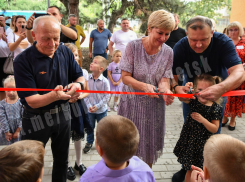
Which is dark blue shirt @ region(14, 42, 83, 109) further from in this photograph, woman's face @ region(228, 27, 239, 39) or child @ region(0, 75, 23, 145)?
woman's face @ region(228, 27, 239, 39)

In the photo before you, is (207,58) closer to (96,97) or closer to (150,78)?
(150,78)

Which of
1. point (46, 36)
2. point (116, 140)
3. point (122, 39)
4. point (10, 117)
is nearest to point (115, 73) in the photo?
point (122, 39)

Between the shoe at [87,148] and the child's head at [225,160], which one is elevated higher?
the child's head at [225,160]

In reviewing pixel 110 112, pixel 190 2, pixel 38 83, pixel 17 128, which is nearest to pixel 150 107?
pixel 38 83

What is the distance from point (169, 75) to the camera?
2.37 meters

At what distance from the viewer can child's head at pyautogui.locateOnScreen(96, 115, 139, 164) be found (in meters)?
1.36

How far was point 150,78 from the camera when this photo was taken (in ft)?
7.72

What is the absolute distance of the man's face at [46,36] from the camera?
6.14 feet

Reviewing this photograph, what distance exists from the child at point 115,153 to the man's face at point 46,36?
995 mm

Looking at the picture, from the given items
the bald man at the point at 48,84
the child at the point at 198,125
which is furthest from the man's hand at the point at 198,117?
the bald man at the point at 48,84

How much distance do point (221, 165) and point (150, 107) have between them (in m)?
1.30

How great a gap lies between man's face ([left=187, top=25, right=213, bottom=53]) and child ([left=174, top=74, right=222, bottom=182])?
41cm

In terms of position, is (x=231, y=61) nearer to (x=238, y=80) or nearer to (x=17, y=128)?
(x=238, y=80)

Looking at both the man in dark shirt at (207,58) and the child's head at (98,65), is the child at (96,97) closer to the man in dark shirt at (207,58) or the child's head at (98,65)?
the child's head at (98,65)
